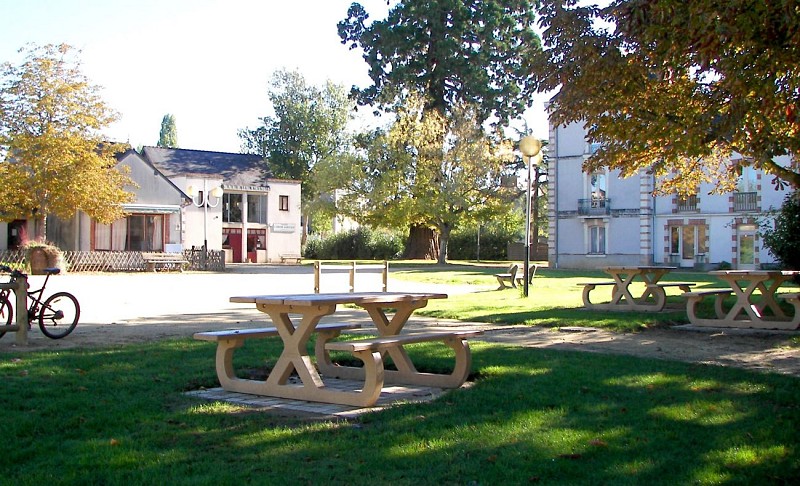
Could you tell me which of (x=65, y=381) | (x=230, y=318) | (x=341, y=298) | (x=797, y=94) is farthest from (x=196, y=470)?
(x=230, y=318)

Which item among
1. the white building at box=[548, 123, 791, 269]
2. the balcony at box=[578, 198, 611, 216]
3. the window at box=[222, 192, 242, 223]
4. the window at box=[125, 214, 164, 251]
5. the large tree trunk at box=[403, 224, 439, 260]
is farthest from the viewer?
the large tree trunk at box=[403, 224, 439, 260]

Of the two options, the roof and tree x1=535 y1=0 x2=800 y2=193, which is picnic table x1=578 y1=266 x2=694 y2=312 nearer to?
tree x1=535 y1=0 x2=800 y2=193

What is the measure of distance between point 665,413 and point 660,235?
41.5 meters

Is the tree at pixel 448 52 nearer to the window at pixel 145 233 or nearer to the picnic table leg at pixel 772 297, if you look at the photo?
the window at pixel 145 233

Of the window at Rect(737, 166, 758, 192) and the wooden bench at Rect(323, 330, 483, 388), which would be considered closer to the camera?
the wooden bench at Rect(323, 330, 483, 388)

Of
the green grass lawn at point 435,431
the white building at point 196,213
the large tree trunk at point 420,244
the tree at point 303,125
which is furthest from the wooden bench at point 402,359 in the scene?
the tree at point 303,125

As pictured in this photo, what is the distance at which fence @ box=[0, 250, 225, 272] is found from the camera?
34156mm

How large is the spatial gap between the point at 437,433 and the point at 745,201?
41900 millimetres

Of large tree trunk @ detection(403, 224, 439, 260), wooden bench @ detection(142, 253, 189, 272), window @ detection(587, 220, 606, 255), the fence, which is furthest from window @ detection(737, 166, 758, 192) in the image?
wooden bench @ detection(142, 253, 189, 272)

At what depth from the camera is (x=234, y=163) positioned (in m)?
57.9

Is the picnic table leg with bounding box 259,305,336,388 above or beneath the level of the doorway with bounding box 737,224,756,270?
beneath

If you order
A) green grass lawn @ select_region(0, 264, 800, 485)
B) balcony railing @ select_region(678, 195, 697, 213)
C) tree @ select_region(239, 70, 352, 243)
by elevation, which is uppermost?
tree @ select_region(239, 70, 352, 243)

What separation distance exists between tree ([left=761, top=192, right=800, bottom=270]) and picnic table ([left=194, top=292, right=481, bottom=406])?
12.5 meters

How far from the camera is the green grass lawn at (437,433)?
4758 mm
